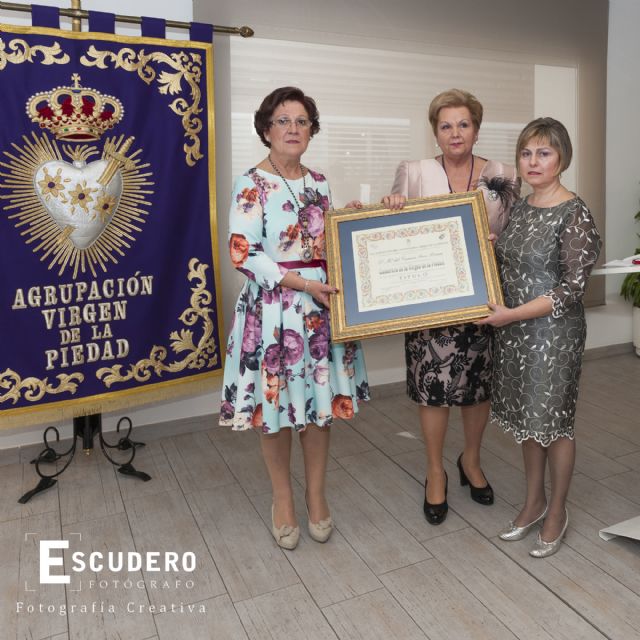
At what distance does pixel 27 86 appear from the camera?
2496 mm

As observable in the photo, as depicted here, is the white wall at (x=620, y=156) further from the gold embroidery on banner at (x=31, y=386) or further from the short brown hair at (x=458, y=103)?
the gold embroidery on banner at (x=31, y=386)

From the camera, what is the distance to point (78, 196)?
8.54 feet

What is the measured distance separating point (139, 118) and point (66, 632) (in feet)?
6.65

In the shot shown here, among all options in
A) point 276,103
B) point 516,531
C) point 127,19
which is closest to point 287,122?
point 276,103

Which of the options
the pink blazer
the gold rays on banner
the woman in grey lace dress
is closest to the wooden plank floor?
the woman in grey lace dress

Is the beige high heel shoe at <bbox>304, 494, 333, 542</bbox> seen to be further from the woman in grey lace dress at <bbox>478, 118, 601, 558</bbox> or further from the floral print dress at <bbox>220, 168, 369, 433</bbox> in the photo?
the woman in grey lace dress at <bbox>478, 118, 601, 558</bbox>

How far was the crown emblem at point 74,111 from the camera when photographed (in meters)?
2.52

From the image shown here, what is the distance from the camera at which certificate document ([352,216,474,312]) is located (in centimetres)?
202

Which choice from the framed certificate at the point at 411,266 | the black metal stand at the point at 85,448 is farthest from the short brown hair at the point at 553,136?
the black metal stand at the point at 85,448

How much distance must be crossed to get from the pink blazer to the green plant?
2741 millimetres

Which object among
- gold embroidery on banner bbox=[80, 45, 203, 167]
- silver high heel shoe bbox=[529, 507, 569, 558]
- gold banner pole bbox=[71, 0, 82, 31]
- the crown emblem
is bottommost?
silver high heel shoe bbox=[529, 507, 569, 558]

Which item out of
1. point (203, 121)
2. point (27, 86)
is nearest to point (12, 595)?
point (27, 86)

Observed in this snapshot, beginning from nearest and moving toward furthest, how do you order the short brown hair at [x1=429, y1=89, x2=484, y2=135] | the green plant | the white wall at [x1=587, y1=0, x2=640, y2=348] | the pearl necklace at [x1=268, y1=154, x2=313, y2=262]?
the pearl necklace at [x1=268, y1=154, x2=313, y2=262], the short brown hair at [x1=429, y1=89, x2=484, y2=135], the white wall at [x1=587, y1=0, x2=640, y2=348], the green plant

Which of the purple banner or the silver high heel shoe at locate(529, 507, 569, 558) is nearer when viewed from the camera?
the silver high heel shoe at locate(529, 507, 569, 558)
